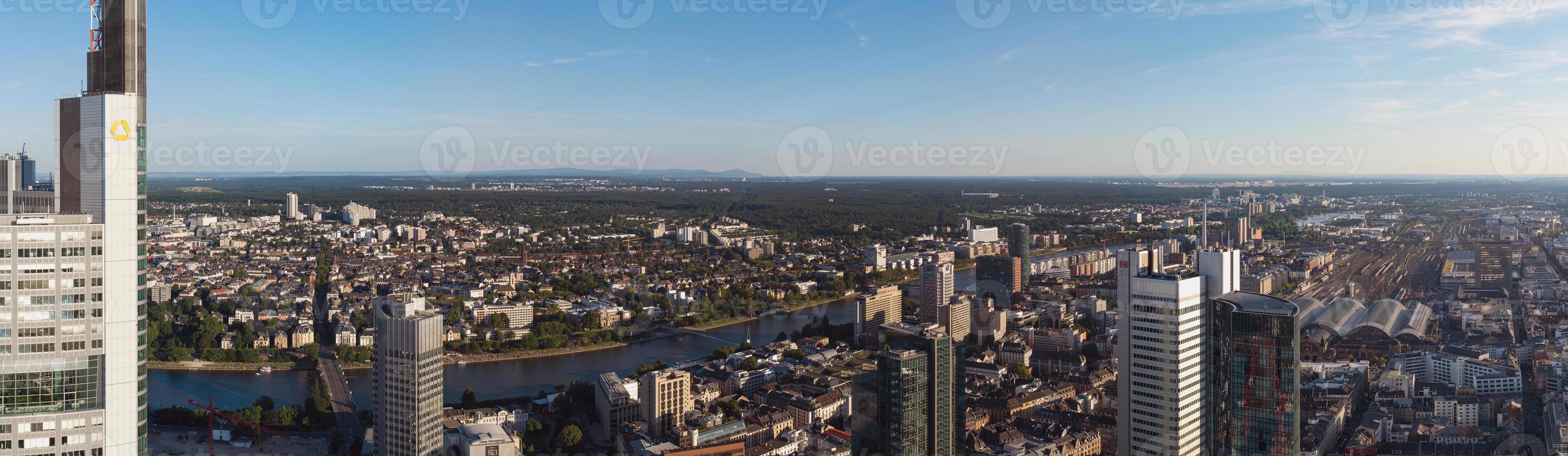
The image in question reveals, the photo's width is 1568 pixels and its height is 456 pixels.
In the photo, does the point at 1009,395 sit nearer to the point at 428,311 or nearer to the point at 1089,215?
the point at 428,311

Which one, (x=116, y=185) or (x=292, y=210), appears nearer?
(x=116, y=185)

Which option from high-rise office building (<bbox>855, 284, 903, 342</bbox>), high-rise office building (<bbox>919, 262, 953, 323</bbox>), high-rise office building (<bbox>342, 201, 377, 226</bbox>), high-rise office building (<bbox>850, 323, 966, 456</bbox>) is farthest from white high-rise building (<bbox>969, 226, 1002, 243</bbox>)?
high-rise office building (<bbox>850, 323, 966, 456</bbox>)

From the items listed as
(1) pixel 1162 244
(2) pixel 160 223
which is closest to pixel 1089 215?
(1) pixel 1162 244

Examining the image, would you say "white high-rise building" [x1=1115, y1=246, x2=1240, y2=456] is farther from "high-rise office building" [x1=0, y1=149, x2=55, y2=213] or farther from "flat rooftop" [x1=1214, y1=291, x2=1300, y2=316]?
"high-rise office building" [x1=0, y1=149, x2=55, y2=213]

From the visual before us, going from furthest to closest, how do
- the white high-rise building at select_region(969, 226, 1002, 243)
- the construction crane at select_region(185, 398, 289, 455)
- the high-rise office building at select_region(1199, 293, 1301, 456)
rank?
the white high-rise building at select_region(969, 226, 1002, 243) → the construction crane at select_region(185, 398, 289, 455) → the high-rise office building at select_region(1199, 293, 1301, 456)

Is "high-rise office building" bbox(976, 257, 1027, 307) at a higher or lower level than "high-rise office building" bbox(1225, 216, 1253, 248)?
lower

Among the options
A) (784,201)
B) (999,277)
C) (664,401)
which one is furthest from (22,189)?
(784,201)

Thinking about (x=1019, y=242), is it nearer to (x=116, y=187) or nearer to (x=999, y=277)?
(x=999, y=277)

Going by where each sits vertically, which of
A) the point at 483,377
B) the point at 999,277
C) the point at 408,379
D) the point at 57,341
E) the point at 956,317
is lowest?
the point at 483,377
